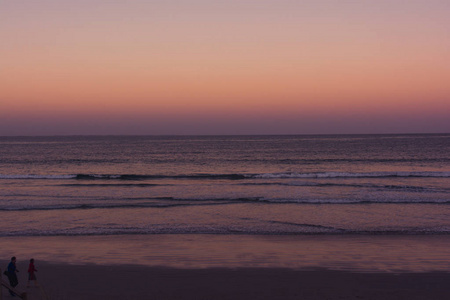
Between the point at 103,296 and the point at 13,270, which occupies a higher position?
the point at 13,270

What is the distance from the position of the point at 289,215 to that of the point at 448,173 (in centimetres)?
2641

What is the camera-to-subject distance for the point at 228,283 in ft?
36.1

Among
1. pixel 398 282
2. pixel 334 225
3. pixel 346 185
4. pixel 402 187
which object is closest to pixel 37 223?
pixel 334 225

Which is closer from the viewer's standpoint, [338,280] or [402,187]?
[338,280]

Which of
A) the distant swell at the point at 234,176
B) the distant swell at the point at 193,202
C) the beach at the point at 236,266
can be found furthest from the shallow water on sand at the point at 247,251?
→ the distant swell at the point at 234,176

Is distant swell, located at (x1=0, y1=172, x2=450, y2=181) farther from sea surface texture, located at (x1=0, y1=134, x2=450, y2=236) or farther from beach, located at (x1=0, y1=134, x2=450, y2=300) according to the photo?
beach, located at (x1=0, y1=134, x2=450, y2=300)

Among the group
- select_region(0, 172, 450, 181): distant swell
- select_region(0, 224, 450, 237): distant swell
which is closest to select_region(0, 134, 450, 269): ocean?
select_region(0, 224, 450, 237): distant swell

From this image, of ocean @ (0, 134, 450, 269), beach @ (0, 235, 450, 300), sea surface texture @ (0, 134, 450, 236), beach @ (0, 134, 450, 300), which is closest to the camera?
beach @ (0, 235, 450, 300)

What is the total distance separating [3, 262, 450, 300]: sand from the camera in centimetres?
1022

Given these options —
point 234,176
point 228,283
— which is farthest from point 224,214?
point 234,176

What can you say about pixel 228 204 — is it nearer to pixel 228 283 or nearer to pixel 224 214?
pixel 224 214

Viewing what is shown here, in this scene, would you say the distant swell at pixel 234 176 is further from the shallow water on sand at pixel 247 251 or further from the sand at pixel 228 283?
the sand at pixel 228 283

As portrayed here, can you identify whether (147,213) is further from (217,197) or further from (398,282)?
(398,282)

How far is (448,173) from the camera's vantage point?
126 ft
